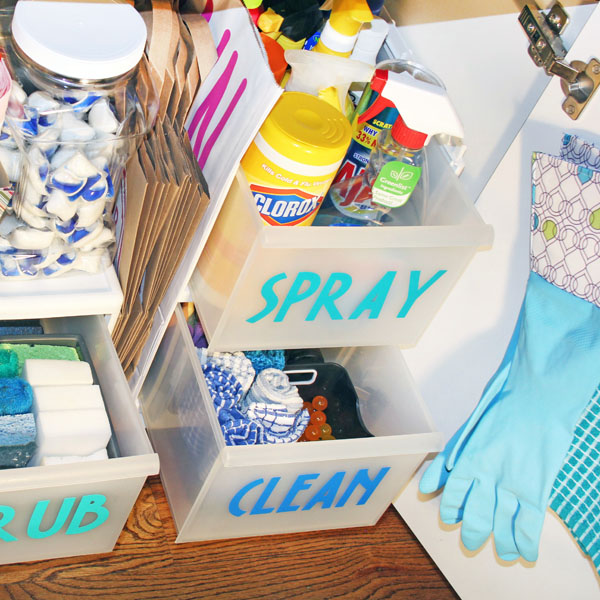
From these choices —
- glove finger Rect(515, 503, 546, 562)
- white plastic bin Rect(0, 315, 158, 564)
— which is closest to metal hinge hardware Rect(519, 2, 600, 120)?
glove finger Rect(515, 503, 546, 562)

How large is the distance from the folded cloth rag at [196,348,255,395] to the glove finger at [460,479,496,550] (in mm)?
352

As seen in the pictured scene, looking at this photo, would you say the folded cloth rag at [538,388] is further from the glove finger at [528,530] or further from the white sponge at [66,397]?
the white sponge at [66,397]

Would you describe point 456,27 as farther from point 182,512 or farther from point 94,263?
point 182,512

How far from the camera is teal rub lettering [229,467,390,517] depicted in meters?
1.13

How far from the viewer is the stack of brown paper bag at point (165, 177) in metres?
0.94

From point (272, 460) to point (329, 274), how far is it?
0.86 feet

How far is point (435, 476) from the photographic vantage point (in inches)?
45.1

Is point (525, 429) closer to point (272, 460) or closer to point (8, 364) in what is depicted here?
point (272, 460)

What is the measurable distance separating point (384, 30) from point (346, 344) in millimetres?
432

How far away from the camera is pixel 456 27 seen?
1.10 m

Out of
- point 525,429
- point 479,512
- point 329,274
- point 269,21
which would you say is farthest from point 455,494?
point 269,21

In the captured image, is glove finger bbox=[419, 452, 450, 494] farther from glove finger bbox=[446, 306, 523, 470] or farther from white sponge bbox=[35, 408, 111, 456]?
white sponge bbox=[35, 408, 111, 456]

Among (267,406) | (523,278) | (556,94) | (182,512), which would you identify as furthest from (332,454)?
(556,94)

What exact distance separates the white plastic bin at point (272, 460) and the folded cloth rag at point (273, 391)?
89 mm
